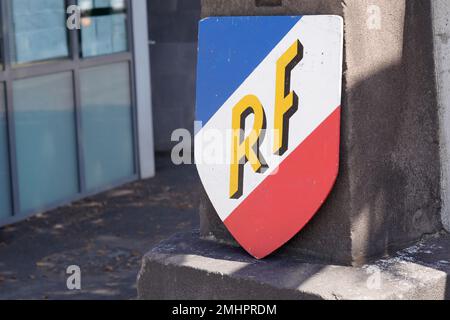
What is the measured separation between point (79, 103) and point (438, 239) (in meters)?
6.22

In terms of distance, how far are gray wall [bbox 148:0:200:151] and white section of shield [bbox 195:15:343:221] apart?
8.13 m

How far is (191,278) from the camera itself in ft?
9.01

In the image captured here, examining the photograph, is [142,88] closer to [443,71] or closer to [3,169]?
[3,169]

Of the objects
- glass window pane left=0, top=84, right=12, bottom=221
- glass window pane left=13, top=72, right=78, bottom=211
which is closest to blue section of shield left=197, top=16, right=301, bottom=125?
glass window pane left=0, top=84, right=12, bottom=221

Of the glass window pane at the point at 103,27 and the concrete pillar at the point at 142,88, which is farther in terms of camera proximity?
the concrete pillar at the point at 142,88

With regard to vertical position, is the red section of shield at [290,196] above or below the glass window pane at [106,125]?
above

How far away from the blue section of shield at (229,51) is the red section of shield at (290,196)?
27cm

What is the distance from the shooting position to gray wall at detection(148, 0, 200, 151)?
428 inches

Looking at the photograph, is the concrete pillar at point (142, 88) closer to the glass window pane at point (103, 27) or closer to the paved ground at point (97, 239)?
the glass window pane at point (103, 27)

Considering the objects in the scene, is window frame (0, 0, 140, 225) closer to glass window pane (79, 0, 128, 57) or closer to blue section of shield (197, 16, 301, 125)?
glass window pane (79, 0, 128, 57)

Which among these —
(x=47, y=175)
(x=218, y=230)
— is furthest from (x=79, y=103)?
(x=218, y=230)

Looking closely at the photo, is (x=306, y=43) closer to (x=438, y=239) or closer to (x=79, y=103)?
(x=438, y=239)

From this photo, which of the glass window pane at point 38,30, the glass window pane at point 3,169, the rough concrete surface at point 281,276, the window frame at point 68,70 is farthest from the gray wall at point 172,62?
the rough concrete surface at point 281,276

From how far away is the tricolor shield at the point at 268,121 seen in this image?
2531 millimetres
